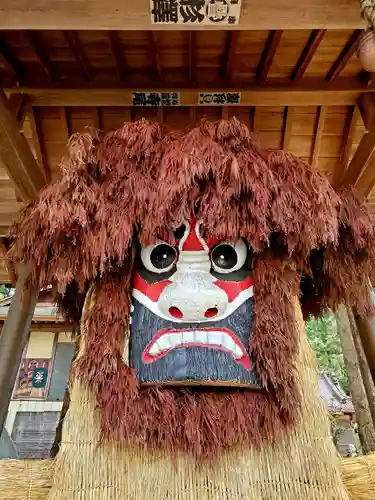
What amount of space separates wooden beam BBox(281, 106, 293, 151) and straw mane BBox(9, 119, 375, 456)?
1.05 m

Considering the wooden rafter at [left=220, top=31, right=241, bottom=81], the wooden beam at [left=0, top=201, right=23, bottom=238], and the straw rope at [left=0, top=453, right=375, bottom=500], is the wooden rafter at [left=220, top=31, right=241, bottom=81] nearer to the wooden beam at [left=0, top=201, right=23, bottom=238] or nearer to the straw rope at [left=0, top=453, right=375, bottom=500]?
the wooden beam at [left=0, top=201, right=23, bottom=238]

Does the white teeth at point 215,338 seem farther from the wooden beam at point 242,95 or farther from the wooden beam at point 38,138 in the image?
the wooden beam at point 38,138

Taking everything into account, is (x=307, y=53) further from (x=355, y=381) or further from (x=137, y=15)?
(x=355, y=381)

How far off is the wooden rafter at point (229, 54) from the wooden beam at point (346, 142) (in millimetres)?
635

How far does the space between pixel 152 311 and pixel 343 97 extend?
4.81ft

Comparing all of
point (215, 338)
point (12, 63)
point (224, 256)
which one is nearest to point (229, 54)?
point (12, 63)

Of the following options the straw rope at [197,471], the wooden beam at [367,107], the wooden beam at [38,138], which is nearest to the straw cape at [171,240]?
the straw rope at [197,471]

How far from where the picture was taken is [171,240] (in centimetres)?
123

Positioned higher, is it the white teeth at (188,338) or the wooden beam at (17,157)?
the wooden beam at (17,157)

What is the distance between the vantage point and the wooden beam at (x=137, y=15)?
1493 millimetres

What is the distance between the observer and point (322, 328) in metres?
8.79

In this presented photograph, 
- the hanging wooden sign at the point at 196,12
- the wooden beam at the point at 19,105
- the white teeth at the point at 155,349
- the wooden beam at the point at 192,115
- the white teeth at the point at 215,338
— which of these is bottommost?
the white teeth at the point at 155,349

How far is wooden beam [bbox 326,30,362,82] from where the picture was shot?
185cm

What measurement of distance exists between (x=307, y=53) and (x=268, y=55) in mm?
163
